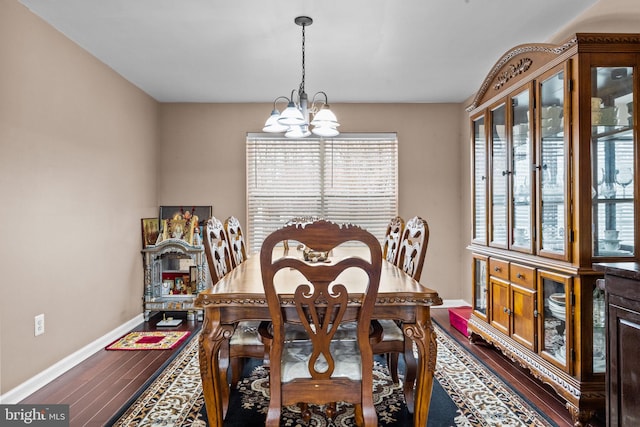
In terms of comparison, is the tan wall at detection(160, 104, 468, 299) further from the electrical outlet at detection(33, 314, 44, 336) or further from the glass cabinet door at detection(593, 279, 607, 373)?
the glass cabinet door at detection(593, 279, 607, 373)

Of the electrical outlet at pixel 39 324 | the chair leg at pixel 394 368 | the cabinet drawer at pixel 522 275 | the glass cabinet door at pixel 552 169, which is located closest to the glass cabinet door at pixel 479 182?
the cabinet drawer at pixel 522 275

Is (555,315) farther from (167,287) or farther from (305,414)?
(167,287)

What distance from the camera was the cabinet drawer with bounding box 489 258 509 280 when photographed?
3045mm

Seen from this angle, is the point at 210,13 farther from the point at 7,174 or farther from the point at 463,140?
the point at 463,140

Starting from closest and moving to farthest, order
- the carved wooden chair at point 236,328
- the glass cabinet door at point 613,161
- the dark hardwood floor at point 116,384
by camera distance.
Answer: the carved wooden chair at point 236,328, the glass cabinet door at point 613,161, the dark hardwood floor at point 116,384

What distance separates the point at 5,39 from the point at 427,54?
9.93 feet

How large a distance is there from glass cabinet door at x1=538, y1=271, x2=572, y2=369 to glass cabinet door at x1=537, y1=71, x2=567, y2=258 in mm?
168

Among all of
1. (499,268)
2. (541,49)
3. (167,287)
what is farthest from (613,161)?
(167,287)

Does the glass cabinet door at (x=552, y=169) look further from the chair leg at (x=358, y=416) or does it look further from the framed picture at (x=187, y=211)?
the framed picture at (x=187, y=211)

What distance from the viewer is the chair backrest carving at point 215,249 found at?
2.33 m

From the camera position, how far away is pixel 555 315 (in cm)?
248

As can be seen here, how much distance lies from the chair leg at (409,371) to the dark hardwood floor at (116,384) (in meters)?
0.76

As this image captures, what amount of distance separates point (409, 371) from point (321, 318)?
2.53 feet

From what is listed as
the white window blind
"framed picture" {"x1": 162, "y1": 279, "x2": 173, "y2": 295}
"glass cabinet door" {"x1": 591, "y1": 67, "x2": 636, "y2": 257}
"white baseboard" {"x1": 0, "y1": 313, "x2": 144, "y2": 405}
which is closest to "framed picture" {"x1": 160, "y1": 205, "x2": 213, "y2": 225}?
the white window blind
